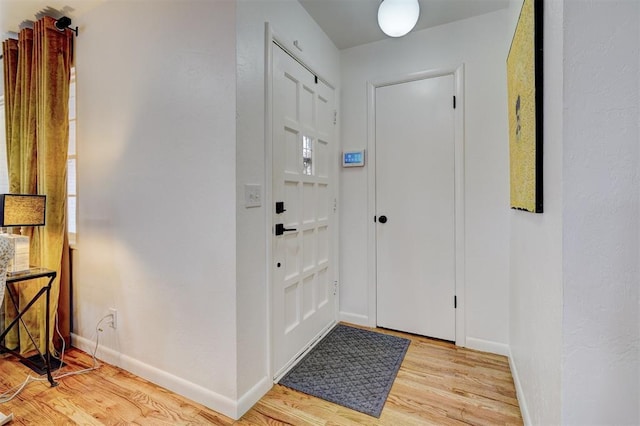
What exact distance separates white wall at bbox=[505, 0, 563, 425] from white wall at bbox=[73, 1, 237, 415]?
127 cm

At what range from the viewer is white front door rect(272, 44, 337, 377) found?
1.90m

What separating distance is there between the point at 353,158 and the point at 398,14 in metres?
1.09

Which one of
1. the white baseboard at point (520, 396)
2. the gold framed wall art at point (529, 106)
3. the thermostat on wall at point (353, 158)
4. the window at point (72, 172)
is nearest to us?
the gold framed wall art at point (529, 106)

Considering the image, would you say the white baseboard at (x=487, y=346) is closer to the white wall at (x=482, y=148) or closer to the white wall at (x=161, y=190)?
the white wall at (x=482, y=148)

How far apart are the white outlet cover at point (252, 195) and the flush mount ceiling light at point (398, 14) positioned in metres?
1.28

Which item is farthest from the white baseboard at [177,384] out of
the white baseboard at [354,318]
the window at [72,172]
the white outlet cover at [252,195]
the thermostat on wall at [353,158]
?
the thermostat on wall at [353,158]

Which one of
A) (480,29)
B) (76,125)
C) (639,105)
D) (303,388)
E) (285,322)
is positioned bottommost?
(303,388)

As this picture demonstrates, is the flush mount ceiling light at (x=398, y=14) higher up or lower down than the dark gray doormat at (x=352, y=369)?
higher up

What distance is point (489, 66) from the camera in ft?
7.14

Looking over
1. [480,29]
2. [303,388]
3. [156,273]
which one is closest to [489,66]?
[480,29]

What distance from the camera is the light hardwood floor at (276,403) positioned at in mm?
1546

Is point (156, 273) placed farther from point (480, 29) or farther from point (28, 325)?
point (480, 29)

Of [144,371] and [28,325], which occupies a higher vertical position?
[28,325]

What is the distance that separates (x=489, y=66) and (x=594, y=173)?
5.59 feet
